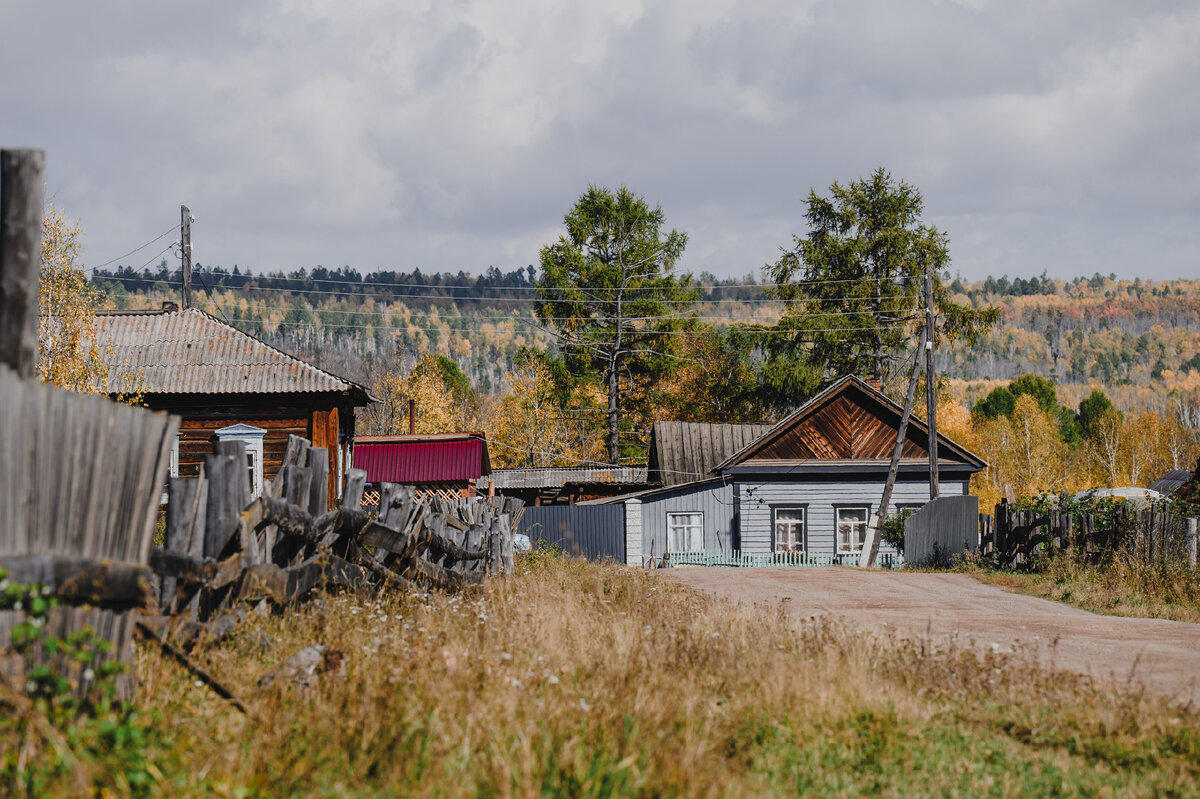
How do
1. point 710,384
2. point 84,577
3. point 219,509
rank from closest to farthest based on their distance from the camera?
1. point 84,577
2. point 219,509
3. point 710,384

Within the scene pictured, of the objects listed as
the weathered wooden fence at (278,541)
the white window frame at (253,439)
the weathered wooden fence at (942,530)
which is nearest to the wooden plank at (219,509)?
the weathered wooden fence at (278,541)

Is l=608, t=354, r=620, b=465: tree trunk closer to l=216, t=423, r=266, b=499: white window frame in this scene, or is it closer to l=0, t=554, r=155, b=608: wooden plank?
l=216, t=423, r=266, b=499: white window frame

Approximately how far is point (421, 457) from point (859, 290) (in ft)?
73.2

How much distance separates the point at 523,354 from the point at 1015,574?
3370 cm

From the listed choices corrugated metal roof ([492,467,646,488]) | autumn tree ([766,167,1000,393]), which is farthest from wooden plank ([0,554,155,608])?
autumn tree ([766,167,1000,393])

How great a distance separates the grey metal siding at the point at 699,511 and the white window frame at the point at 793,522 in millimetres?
1420

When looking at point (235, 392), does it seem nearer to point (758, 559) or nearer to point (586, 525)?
point (586, 525)

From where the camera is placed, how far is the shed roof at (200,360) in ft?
77.7

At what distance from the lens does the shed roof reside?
933 inches

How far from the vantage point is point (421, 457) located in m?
34.5

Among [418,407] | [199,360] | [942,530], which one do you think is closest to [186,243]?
[199,360]

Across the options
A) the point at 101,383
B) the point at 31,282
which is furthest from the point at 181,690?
the point at 101,383

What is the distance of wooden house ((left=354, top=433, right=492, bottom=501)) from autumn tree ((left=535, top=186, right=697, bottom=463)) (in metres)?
12.3

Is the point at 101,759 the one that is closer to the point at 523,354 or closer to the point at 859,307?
the point at 859,307
